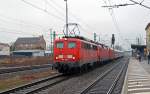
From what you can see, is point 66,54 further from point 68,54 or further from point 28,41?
point 28,41

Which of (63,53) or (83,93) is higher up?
(63,53)

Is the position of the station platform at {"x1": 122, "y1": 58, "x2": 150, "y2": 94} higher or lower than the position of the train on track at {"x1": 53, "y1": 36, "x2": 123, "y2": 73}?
lower

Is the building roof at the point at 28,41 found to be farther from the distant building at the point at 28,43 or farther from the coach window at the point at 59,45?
the coach window at the point at 59,45

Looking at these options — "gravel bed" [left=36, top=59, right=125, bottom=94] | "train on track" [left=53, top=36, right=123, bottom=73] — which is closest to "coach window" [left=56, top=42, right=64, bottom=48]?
"train on track" [left=53, top=36, right=123, bottom=73]

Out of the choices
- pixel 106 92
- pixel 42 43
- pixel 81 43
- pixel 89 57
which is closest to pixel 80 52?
pixel 81 43

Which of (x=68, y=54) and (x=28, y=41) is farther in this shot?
(x=28, y=41)

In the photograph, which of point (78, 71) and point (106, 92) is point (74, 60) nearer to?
point (78, 71)

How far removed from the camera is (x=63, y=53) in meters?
30.7

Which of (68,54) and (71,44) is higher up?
(71,44)

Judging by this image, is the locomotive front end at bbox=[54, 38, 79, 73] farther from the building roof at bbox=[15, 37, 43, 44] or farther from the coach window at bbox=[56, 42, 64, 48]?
the building roof at bbox=[15, 37, 43, 44]

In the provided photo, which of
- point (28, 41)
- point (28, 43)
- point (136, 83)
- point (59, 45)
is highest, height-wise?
point (28, 41)

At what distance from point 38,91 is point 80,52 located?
12.2 metres

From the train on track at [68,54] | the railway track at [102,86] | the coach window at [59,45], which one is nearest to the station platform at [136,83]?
the railway track at [102,86]

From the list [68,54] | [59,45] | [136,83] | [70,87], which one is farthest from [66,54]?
[70,87]
